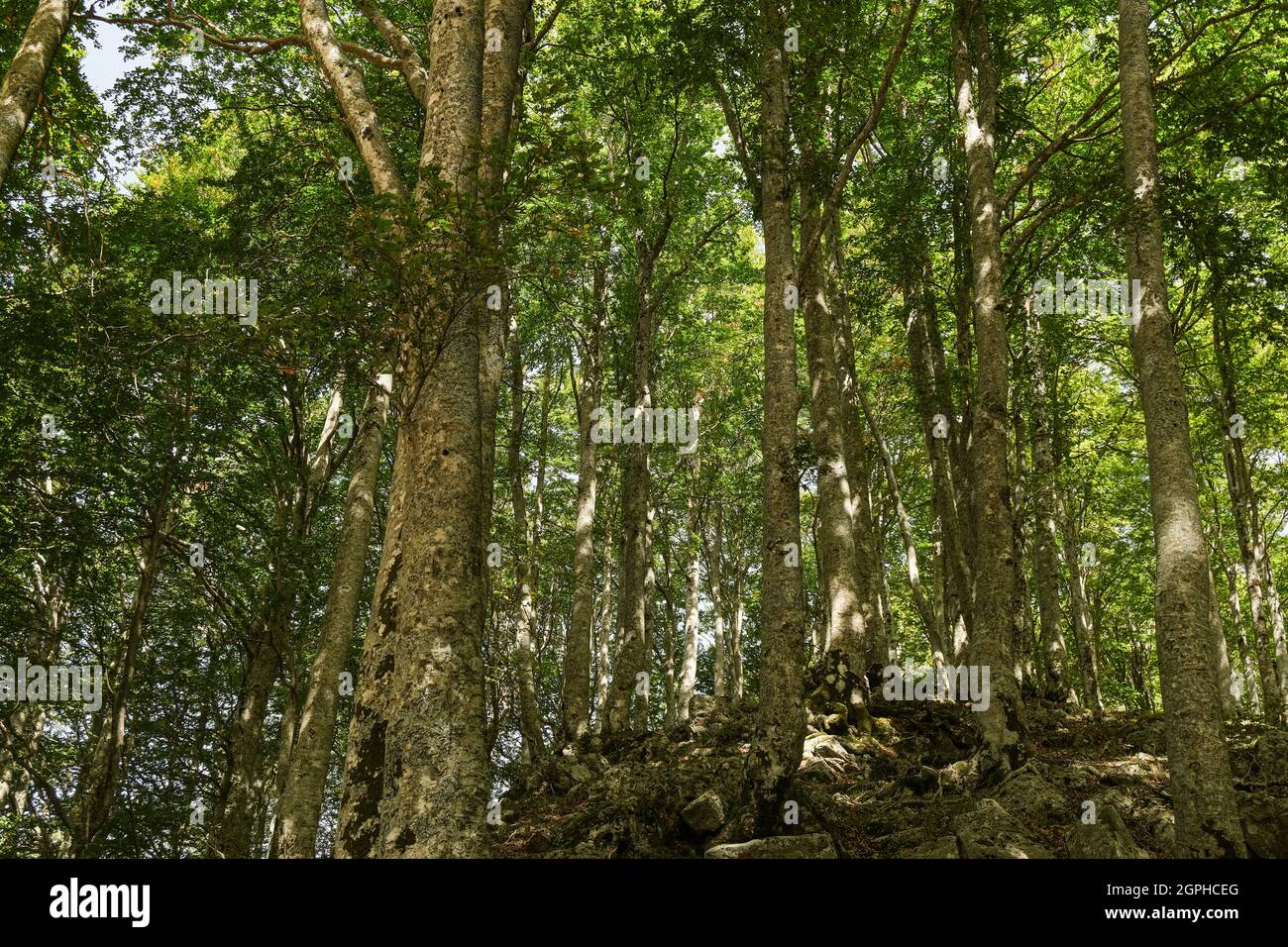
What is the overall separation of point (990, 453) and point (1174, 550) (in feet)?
11.6

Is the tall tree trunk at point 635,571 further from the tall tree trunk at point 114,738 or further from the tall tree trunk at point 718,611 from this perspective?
the tall tree trunk at point 718,611

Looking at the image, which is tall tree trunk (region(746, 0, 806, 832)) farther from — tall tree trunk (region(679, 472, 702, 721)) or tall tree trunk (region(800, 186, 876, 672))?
tall tree trunk (region(679, 472, 702, 721))

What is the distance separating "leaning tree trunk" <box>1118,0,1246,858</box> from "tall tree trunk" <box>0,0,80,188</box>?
956cm

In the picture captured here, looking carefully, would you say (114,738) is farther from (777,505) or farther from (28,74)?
(777,505)

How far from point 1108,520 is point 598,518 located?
17.0 meters

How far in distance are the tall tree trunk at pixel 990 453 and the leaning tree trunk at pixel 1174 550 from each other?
267 centimetres

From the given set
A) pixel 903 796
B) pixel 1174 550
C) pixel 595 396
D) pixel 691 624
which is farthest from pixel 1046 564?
pixel 1174 550

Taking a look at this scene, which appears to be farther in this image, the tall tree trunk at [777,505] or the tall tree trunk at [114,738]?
the tall tree trunk at [114,738]

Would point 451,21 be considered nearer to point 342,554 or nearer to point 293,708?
point 342,554

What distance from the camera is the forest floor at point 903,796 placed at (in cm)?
688

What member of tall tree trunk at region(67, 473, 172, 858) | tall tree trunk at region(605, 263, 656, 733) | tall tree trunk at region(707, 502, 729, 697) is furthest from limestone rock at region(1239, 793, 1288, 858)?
tall tree trunk at region(707, 502, 729, 697)

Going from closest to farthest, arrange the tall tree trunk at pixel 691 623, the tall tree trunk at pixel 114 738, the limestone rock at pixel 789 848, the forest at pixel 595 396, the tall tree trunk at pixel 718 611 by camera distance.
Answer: the forest at pixel 595 396 < the limestone rock at pixel 789 848 < the tall tree trunk at pixel 114 738 < the tall tree trunk at pixel 691 623 < the tall tree trunk at pixel 718 611

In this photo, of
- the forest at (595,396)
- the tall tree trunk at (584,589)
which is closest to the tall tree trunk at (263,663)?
the forest at (595,396)
